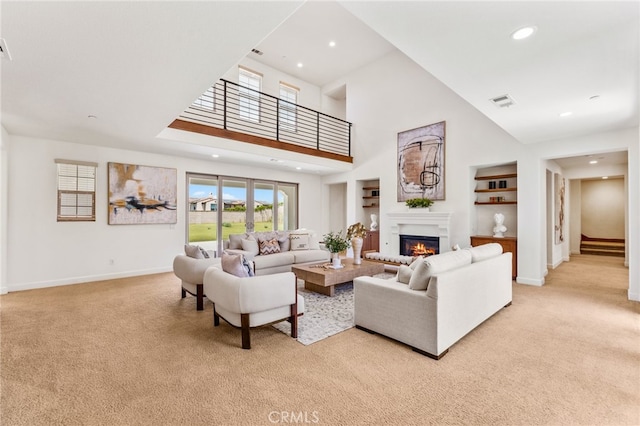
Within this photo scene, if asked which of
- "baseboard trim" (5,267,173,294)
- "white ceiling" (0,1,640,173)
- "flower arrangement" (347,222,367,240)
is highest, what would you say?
"white ceiling" (0,1,640,173)

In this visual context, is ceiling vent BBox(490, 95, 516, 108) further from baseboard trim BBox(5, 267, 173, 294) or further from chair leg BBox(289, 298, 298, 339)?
baseboard trim BBox(5, 267, 173, 294)

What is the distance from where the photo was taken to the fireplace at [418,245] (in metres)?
6.83

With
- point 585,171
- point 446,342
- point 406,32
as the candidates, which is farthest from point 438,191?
point 406,32

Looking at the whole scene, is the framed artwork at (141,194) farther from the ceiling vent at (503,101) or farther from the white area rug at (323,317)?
the ceiling vent at (503,101)

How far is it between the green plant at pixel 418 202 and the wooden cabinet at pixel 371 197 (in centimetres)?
168

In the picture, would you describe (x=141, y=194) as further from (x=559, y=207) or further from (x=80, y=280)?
(x=559, y=207)

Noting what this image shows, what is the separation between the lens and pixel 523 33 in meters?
2.13

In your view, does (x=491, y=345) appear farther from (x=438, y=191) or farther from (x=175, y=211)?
(x=175, y=211)

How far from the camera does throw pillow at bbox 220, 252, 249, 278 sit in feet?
10.2

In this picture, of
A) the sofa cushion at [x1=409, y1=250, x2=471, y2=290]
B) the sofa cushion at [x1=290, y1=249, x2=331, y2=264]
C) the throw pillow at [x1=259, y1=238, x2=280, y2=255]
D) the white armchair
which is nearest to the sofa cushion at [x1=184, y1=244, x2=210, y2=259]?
the white armchair

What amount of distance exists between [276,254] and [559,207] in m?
7.02

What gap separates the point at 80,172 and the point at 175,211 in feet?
5.94

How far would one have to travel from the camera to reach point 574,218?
354 inches

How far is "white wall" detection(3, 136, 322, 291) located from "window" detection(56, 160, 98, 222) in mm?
95
